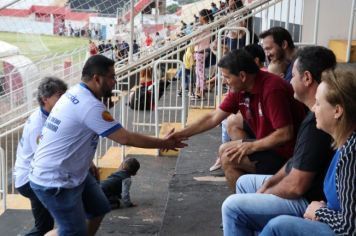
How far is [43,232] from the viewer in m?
3.94

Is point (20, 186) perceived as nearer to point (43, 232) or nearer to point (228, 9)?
point (43, 232)

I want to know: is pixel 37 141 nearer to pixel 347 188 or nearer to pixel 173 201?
pixel 173 201

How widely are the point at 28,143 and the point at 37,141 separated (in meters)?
0.12

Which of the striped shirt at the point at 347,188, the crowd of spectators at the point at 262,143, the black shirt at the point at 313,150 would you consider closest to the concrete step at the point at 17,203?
the crowd of spectators at the point at 262,143

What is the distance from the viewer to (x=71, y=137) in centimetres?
321

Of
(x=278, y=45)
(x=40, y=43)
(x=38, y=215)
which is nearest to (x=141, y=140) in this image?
(x=38, y=215)

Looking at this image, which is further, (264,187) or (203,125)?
(203,125)

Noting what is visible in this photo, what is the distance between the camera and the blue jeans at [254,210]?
8.38 ft

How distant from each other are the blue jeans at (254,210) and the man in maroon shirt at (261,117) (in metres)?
0.63

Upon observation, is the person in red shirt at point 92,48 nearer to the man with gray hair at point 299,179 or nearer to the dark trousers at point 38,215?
the dark trousers at point 38,215

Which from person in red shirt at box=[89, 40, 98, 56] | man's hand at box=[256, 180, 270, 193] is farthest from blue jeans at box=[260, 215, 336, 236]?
person in red shirt at box=[89, 40, 98, 56]

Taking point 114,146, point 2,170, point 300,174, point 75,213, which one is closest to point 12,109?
point 114,146

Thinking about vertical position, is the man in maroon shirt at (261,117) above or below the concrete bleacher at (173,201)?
above

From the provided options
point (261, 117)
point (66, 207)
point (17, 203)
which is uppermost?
point (261, 117)
